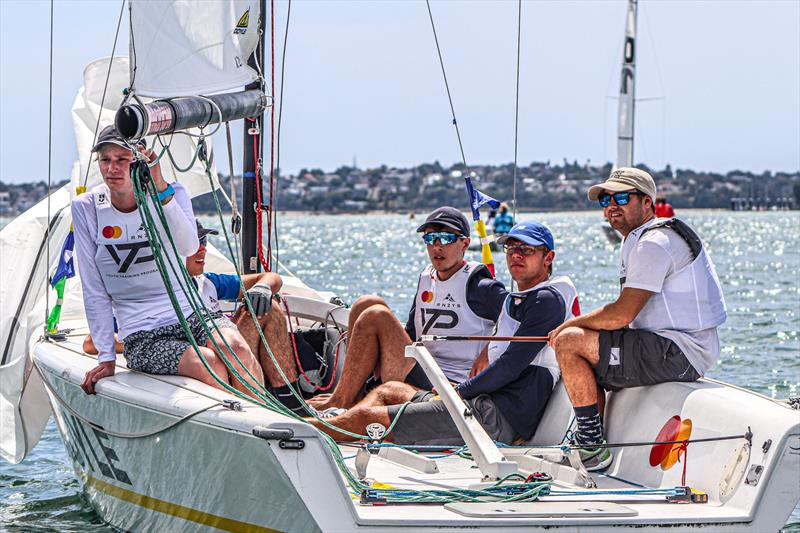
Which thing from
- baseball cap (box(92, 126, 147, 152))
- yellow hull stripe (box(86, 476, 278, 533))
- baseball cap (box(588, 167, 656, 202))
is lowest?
yellow hull stripe (box(86, 476, 278, 533))

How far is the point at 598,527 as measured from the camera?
3.99 m

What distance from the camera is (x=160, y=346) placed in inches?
198

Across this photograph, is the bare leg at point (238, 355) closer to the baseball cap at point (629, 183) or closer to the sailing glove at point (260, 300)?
the sailing glove at point (260, 300)

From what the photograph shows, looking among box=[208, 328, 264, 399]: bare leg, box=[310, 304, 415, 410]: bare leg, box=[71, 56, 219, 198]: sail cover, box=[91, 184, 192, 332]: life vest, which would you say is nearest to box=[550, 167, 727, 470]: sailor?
box=[310, 304, 415, 410]: bare leg

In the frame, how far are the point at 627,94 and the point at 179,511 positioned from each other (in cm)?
3122

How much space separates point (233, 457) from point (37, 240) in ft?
12.4

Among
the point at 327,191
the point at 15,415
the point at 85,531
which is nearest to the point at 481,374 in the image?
the point at 85,531

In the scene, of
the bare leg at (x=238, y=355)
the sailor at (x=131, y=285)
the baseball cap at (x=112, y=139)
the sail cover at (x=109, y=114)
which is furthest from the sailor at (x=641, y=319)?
the sail cover at (x=109, y=114)

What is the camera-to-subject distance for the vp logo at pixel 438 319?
5.72m

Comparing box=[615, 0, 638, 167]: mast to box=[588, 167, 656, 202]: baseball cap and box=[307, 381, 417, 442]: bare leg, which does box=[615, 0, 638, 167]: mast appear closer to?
box=[307, 381, 417, 442]: bare leg

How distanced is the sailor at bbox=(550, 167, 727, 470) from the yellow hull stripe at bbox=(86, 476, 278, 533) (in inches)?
54.6

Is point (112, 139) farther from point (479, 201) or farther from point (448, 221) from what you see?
point (479, 201)

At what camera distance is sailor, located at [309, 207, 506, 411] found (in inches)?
223

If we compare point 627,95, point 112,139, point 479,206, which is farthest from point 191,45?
point 627,95
